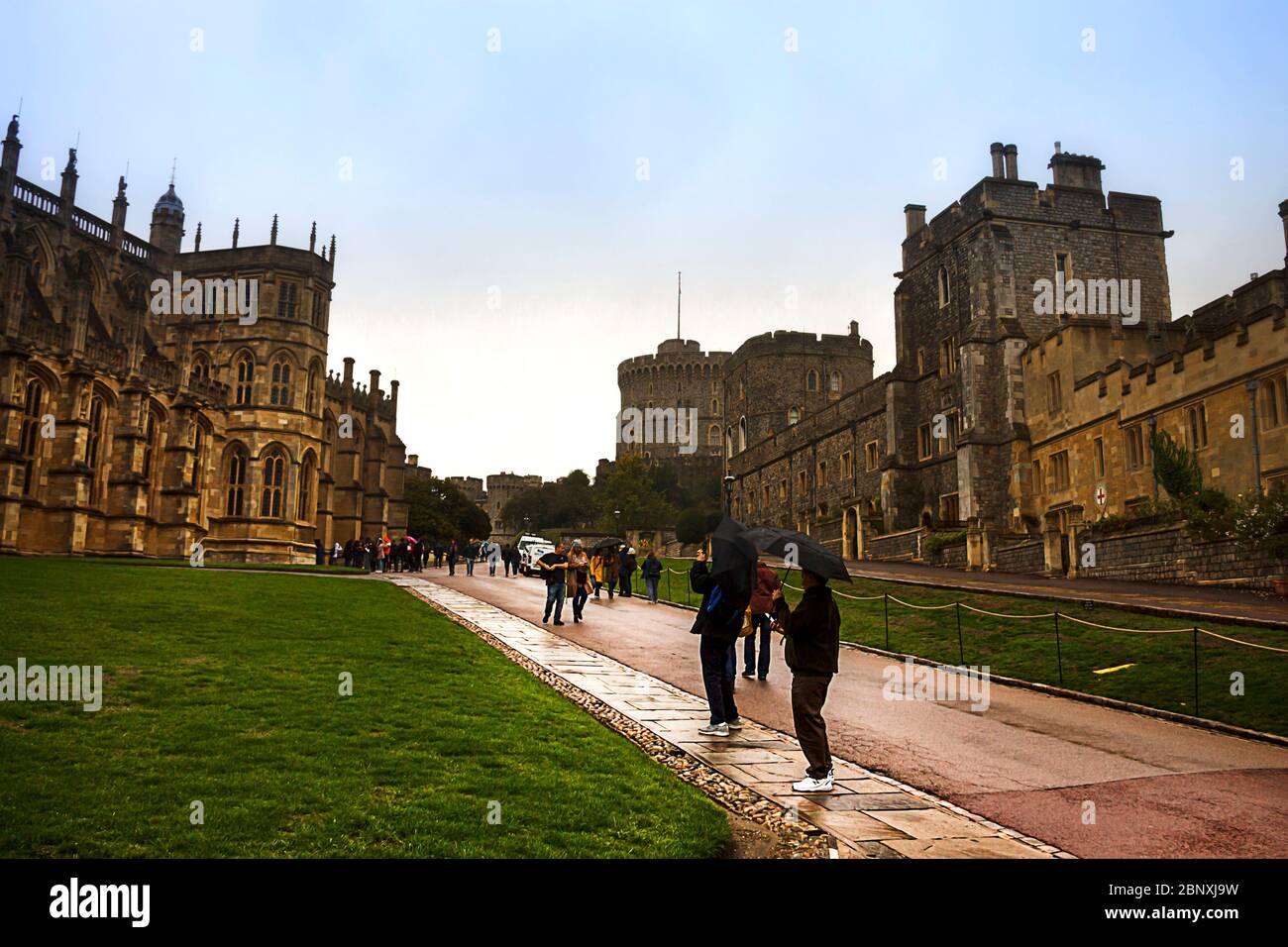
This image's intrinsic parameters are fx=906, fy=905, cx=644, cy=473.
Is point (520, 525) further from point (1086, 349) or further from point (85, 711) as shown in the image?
point (85, 711)

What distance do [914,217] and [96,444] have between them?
131 feet

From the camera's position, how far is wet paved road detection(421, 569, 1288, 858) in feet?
22.2

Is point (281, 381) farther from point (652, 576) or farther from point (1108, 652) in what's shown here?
point (1108, 652)

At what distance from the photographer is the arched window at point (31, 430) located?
3375 centimetres

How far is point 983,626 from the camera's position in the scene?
18.0 meters

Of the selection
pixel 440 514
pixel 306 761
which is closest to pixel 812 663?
Result: pixel 306 761

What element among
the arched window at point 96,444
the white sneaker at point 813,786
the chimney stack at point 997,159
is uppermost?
the chimney stack at point 997,159

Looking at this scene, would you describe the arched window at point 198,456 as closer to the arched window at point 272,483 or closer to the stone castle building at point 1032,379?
the arched window at point 272,483

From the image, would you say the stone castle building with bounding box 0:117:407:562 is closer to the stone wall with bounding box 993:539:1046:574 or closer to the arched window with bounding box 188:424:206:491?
the arched window with bounding box 188:424:206:491

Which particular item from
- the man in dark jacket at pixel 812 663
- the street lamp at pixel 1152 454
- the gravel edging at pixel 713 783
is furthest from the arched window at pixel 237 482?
the man in dark jacket at pixel 812 663

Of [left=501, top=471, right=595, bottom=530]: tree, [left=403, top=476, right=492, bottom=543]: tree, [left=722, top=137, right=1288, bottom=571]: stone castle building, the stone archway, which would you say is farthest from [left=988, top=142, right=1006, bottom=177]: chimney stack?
[left=501, top=471, right=595, bottom=530]: tree

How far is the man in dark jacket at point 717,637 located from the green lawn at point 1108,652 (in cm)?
630

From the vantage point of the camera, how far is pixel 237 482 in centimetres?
4616
